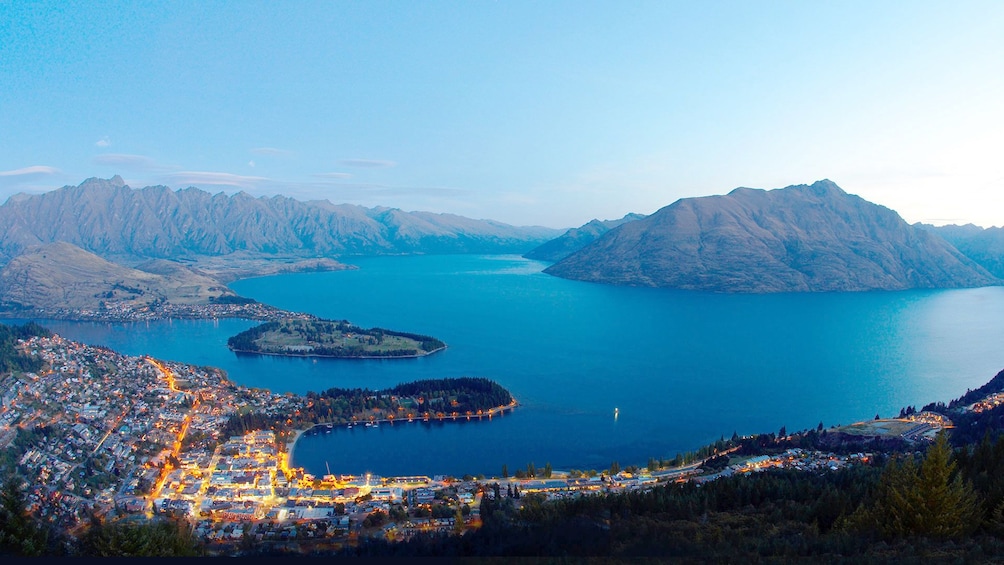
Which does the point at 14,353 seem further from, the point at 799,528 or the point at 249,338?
the point at 799,528

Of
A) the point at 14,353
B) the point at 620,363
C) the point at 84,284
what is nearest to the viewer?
the point at 14,353

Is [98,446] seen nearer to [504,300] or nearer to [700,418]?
[700,418]

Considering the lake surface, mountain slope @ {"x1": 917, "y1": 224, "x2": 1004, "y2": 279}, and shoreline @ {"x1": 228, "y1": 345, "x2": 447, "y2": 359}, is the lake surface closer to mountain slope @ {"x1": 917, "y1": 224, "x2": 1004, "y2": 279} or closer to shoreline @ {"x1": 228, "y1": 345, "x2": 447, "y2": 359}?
shoreline @ {"x1": 228, "y1": 345, "x2": 447, "y2": 359}

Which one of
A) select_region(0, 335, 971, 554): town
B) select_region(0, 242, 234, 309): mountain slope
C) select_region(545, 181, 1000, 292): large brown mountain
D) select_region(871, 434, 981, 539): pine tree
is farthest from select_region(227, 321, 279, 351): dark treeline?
select_region(545, 181, 1000, 292): large brown mountain

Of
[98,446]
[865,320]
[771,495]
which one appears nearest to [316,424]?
[98,446]

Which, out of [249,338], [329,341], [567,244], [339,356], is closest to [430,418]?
[339,356]

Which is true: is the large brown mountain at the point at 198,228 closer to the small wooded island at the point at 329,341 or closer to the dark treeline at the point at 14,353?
the small wooded island at the point at 329,341
